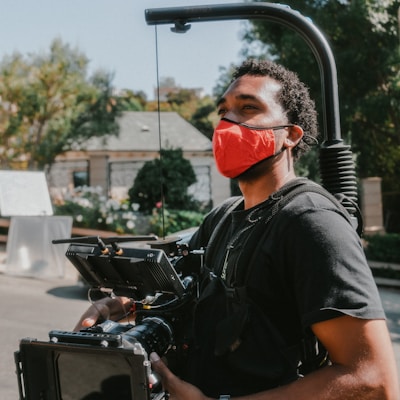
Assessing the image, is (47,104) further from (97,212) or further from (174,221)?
(174,221)

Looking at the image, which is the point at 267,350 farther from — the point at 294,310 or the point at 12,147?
the point at 12,147

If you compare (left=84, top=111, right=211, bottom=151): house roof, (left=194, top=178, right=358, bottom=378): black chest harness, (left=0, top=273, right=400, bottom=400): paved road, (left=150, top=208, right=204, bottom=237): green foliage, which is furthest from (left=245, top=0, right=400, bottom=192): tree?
(left=194, top=178, right=358, bottom=378): black chest harness

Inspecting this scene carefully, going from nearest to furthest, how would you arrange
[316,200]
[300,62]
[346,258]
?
[346,258], [316,200], [300,62]

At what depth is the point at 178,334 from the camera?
175cm

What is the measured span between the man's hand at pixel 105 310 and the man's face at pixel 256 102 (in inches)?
32.4

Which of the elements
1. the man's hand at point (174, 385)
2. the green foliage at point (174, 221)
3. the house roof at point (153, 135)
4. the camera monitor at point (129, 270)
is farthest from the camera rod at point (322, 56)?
the house roof at point (153, 135)

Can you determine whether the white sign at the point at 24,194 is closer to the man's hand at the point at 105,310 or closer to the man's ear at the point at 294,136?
the man's hand at the point at 105,310

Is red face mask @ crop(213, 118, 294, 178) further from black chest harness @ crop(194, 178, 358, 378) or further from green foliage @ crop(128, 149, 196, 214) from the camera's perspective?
green foliage @ crop(128, 149, 196, 214)

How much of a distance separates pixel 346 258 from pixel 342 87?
487 inches

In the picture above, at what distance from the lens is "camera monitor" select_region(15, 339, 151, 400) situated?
134 cm

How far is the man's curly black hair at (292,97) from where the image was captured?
69.1 inches

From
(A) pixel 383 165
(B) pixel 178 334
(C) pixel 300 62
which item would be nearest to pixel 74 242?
(B) pixel 178 334

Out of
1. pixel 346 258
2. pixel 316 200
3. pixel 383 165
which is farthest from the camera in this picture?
pixel 383 165

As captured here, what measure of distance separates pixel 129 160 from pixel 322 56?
21.2 metres
